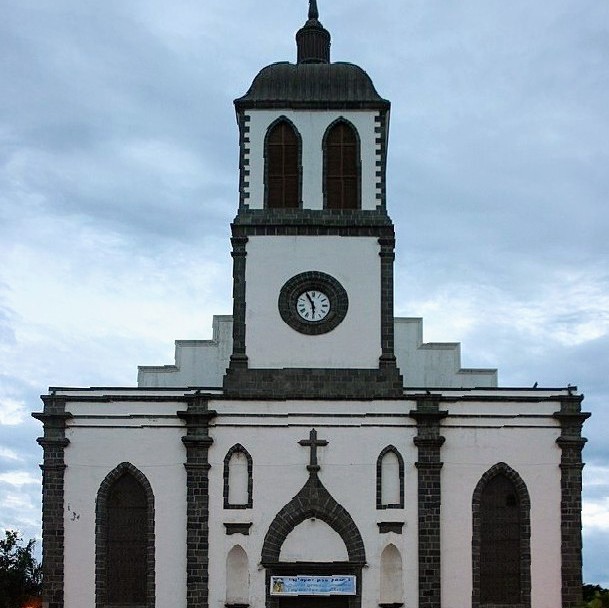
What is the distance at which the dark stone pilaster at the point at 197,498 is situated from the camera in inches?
1132

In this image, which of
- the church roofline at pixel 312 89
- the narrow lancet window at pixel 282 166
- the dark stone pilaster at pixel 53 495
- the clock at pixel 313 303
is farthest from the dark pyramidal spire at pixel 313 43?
the dark stone pilaster at pixel 53 495

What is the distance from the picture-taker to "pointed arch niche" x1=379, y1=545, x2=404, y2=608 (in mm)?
28922

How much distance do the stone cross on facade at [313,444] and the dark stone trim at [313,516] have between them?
16cm

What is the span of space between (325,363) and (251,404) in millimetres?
2253

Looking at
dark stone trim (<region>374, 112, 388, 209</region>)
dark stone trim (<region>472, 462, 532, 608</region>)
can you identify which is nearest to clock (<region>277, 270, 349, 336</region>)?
dark stone trim (<region>374, 112, 388, 209</region>)

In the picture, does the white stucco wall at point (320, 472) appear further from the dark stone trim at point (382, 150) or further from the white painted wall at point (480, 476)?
the dark stone trim at point (382, 150)

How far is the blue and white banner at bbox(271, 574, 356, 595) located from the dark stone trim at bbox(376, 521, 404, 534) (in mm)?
1412

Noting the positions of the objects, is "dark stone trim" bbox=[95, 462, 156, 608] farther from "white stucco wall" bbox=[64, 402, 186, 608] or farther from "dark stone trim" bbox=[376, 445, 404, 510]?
"dark stone trim" bbox=[376, 445, 404, 510]

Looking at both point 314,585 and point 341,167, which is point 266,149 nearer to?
point 341,167

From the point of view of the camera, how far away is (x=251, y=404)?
29.8 metres

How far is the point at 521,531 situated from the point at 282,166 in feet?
38.0

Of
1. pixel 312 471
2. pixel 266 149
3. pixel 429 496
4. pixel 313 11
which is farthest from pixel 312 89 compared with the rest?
pixel 429 496

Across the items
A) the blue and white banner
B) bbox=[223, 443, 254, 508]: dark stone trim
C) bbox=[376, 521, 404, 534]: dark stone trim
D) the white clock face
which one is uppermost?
the white clock face

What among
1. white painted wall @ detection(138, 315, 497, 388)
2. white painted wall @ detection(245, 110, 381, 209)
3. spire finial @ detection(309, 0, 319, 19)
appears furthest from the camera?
white painted wall @ detection(138, 315, 497, 388)
